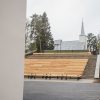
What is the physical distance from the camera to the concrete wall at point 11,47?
1.65 metres

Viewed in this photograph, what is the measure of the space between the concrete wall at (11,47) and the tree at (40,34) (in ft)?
119

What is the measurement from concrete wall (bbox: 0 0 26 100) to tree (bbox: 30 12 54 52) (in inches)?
1423

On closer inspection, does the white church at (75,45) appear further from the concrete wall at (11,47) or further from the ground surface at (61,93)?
the concrete wall at (11,47)

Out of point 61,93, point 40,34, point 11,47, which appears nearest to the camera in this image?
point 11,47

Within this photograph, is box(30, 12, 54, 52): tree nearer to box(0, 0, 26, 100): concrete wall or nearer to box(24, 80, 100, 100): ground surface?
box(24, 80, 100, 100): ground surface

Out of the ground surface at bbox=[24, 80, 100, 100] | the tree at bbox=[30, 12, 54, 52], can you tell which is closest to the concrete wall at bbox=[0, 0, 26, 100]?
the ground surface at bbox=[24, 80, 100, 100]

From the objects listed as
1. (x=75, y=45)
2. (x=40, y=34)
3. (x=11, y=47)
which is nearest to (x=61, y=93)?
(x=11, y=47)

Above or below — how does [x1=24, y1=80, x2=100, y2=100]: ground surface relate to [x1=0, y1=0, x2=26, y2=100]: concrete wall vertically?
below

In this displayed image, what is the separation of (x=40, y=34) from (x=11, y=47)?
3950 centimetres

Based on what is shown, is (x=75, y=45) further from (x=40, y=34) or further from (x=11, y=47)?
(x=11, y=47)

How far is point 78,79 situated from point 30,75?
3.70 meters

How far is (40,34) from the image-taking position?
41.1 metres

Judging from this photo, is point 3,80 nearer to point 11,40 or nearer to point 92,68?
point 11,40

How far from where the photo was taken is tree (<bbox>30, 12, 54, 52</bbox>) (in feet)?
132
